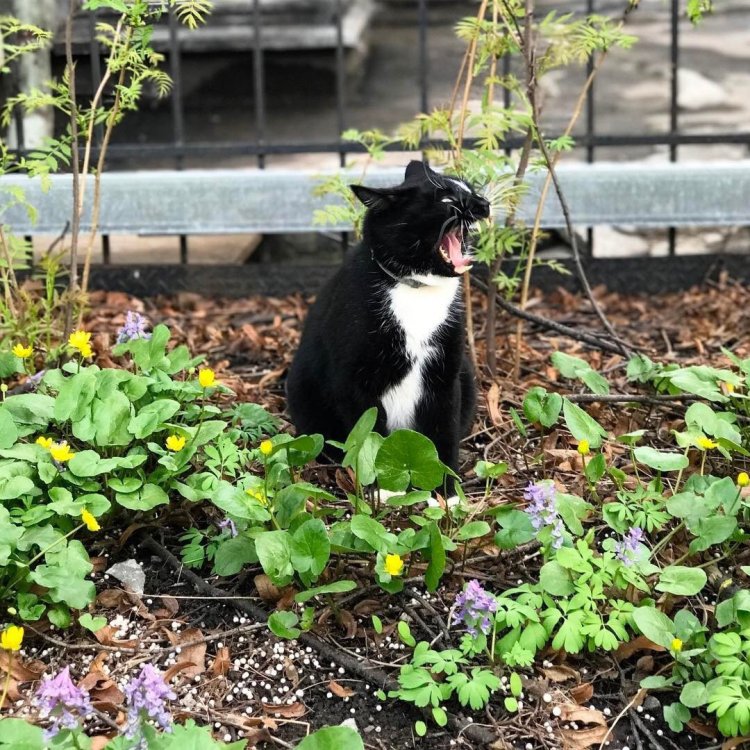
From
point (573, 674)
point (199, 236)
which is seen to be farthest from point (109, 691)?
point (199, 236)

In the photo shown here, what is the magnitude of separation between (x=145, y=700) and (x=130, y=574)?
0.80 m

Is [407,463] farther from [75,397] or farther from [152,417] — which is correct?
[75,397]

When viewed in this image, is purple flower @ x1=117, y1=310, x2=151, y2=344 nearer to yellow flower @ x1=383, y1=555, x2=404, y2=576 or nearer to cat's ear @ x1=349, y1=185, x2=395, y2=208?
cat's ear @ x1=349, y1=185, x2=395, y2=208

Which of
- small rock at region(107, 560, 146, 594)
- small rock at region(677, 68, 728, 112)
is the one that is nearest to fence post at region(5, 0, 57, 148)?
small rock at region(107, 560, 146, 594)

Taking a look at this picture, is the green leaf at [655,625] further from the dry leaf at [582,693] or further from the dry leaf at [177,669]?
the dry leaf at [177,669]

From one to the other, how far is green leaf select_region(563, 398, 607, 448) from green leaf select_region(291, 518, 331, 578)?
2.74ft

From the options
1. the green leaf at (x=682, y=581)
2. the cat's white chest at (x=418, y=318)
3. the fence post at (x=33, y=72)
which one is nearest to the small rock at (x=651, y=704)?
the green leaf at (x=682, y=581)

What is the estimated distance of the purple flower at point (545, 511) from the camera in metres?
2.70

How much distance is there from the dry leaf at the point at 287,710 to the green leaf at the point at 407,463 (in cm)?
60

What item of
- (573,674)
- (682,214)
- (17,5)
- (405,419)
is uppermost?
(17,5)

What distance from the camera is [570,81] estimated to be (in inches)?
373

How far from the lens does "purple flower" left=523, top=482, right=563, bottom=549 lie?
8.87 ft

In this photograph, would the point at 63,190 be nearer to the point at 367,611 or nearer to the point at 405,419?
the point at 405,419

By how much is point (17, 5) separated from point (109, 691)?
4073 millimetres
